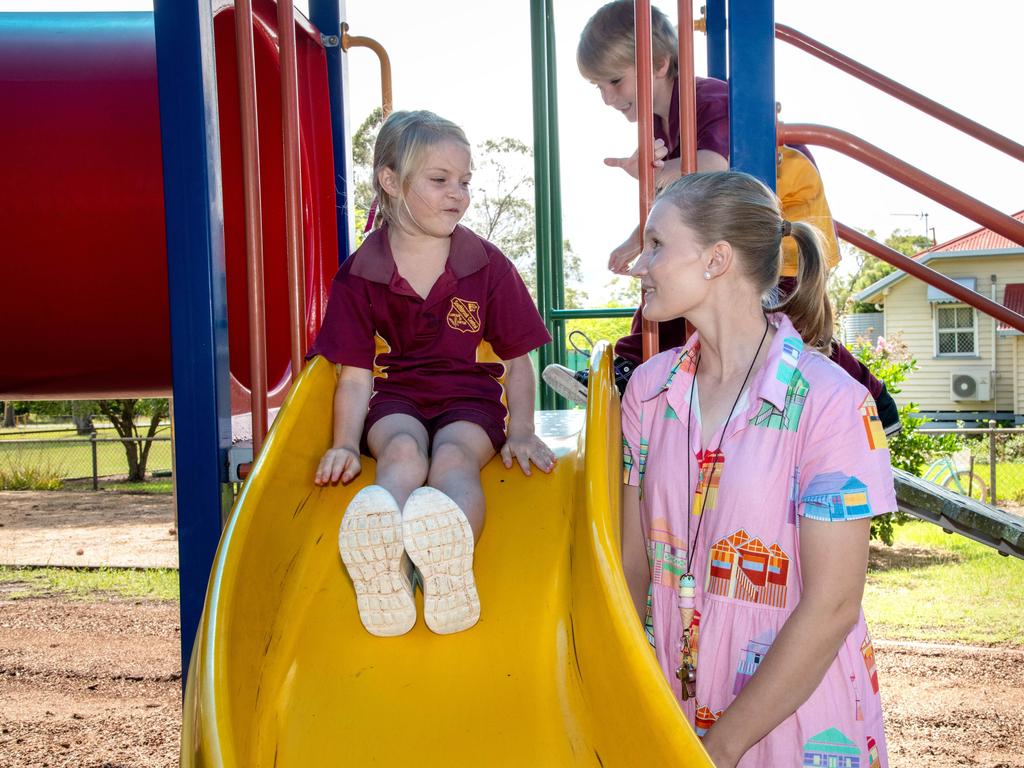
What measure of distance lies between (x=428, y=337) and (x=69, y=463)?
1421cm

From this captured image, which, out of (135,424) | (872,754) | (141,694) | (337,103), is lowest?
(141,694)

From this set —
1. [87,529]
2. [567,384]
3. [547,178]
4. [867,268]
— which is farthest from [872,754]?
[867,268]

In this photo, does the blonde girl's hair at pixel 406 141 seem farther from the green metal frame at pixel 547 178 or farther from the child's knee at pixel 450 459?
the green metal frame at pixel 547 178

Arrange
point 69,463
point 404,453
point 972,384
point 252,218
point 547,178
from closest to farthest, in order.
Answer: point 404,453 < point 252,218 < point 547,178 < point 69,463 < point 972,384

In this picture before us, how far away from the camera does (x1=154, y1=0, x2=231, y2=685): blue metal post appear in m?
2.11

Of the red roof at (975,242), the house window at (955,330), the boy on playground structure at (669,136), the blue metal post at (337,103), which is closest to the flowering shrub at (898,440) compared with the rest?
the blue metal post at (337,103)

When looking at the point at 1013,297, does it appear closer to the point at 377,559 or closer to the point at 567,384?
the point at 567,384

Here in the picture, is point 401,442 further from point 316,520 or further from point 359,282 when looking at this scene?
point 359,282

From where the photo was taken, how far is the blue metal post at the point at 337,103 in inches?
141

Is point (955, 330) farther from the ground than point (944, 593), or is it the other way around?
point (955, 330)

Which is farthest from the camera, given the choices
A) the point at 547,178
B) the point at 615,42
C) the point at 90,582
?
the point at 90,582

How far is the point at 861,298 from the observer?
2066cm

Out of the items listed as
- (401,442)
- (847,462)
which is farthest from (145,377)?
(847,462)

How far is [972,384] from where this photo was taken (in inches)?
779
